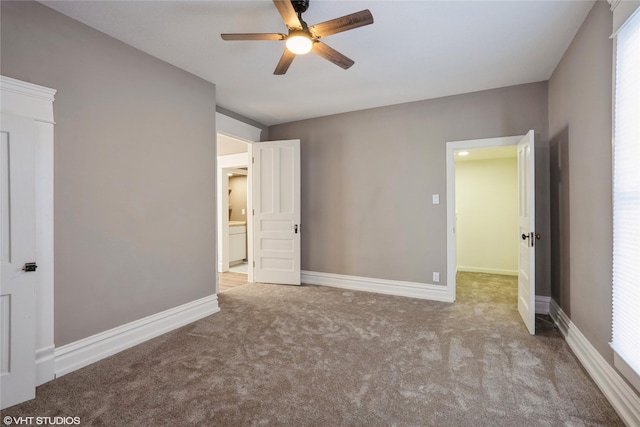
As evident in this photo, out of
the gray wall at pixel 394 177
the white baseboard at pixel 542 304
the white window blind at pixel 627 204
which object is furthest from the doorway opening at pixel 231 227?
the white window blind at pixel 627 204

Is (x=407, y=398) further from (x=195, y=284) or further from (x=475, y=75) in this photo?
(x=475, y=75)

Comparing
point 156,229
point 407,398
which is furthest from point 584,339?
point 156,229

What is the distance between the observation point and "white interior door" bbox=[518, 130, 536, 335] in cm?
277

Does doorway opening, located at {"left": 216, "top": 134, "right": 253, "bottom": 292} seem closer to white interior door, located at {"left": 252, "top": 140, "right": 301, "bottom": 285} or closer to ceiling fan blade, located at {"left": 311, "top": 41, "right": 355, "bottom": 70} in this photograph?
white interior door, located at {"left": 252, "top": 140, "right": 301, "bottom": 285}

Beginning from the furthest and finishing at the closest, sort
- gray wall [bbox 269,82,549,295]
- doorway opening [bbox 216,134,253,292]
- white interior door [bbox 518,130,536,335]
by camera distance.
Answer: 1. doorway opening [bbox 216,134,253,292]
2. gray wall [bbox 269,82,549,295]
3. white interior door [bbox 518,130,536,335]

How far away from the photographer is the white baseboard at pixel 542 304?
3367 millimetres

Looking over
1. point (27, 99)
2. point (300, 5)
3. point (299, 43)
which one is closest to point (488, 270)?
point (299, 43)

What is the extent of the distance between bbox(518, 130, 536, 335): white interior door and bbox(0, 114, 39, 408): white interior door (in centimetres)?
394

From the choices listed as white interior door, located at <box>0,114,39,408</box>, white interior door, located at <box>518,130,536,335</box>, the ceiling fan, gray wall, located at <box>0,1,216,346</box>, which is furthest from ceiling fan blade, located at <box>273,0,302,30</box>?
white interior door, located at <box>518,130,536,335</box>

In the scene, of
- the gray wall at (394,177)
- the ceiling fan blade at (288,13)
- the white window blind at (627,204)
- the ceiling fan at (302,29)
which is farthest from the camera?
the gray wall at (394,177)

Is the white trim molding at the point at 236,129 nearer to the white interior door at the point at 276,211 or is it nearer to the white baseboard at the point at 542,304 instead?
the white interior door at the point at 276,211

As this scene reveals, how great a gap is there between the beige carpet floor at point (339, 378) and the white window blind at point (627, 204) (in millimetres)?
452

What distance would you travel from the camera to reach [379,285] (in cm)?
424

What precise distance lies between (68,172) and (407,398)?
2.87m
